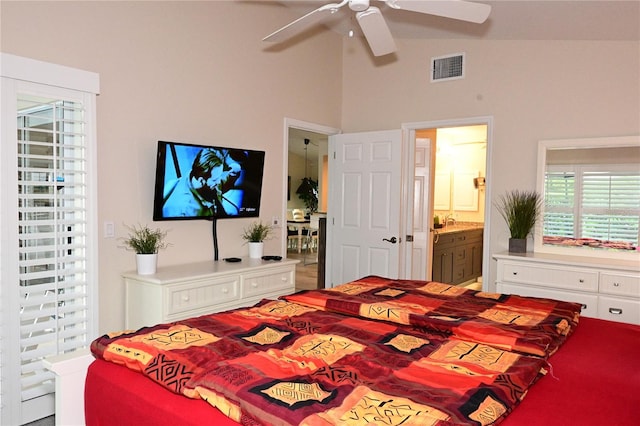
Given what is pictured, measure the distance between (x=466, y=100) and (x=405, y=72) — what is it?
2.46ft

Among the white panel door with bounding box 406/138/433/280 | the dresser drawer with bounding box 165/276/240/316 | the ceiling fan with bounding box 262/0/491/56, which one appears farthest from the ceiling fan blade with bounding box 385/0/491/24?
the white panel door with bounding box 406/138/433/280

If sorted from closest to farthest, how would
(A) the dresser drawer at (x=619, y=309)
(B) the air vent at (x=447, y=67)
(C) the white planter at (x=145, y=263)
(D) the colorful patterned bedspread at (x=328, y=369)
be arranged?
(D) the colorful patterned bedspread at (x=328, y=369) < (C) the white planter at (x=145, y=263) < (A) the dresser drawer at (x=619, y=309) < (B) the air vent at (x=447, y=67)

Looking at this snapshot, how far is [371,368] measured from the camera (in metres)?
1.63

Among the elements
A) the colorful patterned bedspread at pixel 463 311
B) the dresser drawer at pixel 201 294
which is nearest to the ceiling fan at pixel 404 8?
the colorful patterned bedspread at pixel 463 311

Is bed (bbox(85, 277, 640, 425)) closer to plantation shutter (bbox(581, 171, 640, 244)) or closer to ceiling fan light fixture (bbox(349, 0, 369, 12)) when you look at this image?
ceiling fan light fixture (bbox(349, 0, 369, 12))

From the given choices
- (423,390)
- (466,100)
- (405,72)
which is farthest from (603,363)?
(405,72)

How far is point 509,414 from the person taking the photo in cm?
141

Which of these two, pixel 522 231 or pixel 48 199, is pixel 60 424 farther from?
pixel 522 231

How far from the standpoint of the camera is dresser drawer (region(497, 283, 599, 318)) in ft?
12.0

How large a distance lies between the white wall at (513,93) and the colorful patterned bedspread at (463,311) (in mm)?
1970

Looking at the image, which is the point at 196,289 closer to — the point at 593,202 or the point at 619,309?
the point at 619,309

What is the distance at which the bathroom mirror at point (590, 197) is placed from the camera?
387cm

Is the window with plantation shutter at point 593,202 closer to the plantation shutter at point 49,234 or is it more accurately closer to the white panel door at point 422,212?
the white panel door at point 422,212

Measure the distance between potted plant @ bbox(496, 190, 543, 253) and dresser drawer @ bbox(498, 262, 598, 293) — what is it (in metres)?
0.25
